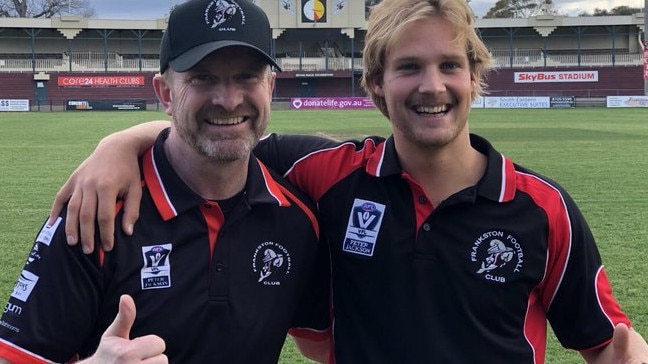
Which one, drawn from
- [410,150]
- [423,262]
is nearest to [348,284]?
[423,262]

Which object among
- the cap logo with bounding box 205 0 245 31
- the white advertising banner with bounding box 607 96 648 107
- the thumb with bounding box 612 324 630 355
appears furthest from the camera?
the white advertising banner with bounding box 607 96 648 107

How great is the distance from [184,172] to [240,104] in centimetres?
33

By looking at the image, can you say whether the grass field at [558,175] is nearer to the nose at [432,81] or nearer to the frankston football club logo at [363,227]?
the frankston football club logo at [363,227]

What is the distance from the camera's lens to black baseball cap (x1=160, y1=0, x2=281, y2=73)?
2.40 m

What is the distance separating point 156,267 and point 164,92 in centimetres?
66

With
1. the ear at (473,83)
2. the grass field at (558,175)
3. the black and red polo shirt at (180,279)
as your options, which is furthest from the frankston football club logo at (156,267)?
the grass field at (558,175)

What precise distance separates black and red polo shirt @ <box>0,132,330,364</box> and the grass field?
6.95 feet

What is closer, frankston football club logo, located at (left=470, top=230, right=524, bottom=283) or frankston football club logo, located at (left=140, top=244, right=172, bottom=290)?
frankston football club logo, located at (left=140, top=244, right=172, bottom=290)

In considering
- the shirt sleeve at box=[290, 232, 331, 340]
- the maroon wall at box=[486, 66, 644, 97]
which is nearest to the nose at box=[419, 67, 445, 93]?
the shirt sleeve at box=[290, 232, 331, 340]

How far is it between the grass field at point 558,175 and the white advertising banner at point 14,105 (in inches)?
828

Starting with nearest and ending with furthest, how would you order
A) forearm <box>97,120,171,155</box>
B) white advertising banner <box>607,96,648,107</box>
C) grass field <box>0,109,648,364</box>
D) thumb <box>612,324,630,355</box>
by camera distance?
thumb <box>612,324,630,355</box>, forearm <box>97,120,171,155</box>, grass field <box>0,109,648,364</box>, white advertising banner <box>607,96,648,107</box>

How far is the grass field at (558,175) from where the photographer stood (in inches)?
250

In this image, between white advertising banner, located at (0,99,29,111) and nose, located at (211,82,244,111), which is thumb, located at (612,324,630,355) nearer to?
nose, located at (211,82,244,111)

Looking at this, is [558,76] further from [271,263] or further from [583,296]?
[271,263]
